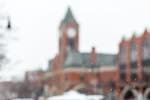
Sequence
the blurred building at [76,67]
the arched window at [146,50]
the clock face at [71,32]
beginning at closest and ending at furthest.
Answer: the arched window at [146,50]
the blurred building at [76,67]
the clock face at [71,32]

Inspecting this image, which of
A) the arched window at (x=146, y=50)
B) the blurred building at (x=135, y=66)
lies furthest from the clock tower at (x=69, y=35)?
the arched window at (x=146, y=50)

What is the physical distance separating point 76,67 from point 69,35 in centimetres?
1307

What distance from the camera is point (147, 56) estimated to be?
160 ft

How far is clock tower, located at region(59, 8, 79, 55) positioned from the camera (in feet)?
313

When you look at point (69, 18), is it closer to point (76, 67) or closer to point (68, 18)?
point (68, 18)

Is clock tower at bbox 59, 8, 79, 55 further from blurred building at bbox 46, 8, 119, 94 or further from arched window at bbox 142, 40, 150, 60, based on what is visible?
arched window at bbox 142, 40, 150, 60

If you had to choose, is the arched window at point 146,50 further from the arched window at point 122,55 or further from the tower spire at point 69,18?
the tower spire at point 69,18

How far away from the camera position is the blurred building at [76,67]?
8181 centimetres

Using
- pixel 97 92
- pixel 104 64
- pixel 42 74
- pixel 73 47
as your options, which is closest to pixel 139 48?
pixel 97 92

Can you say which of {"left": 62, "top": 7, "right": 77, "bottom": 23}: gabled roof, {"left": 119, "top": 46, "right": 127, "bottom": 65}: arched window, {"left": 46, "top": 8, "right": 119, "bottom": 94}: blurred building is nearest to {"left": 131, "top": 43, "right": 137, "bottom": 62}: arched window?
{"left": 119, "top": 46, "right": 127, "bottom": 65}: arched window

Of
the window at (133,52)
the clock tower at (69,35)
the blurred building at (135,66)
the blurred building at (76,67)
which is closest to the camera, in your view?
the blurred building at (135,66)

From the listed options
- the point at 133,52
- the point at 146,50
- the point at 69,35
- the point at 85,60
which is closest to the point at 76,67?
the point at 85,60

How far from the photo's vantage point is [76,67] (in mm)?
84438

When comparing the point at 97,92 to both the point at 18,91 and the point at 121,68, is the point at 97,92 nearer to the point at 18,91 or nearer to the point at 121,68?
the point at 18,91
